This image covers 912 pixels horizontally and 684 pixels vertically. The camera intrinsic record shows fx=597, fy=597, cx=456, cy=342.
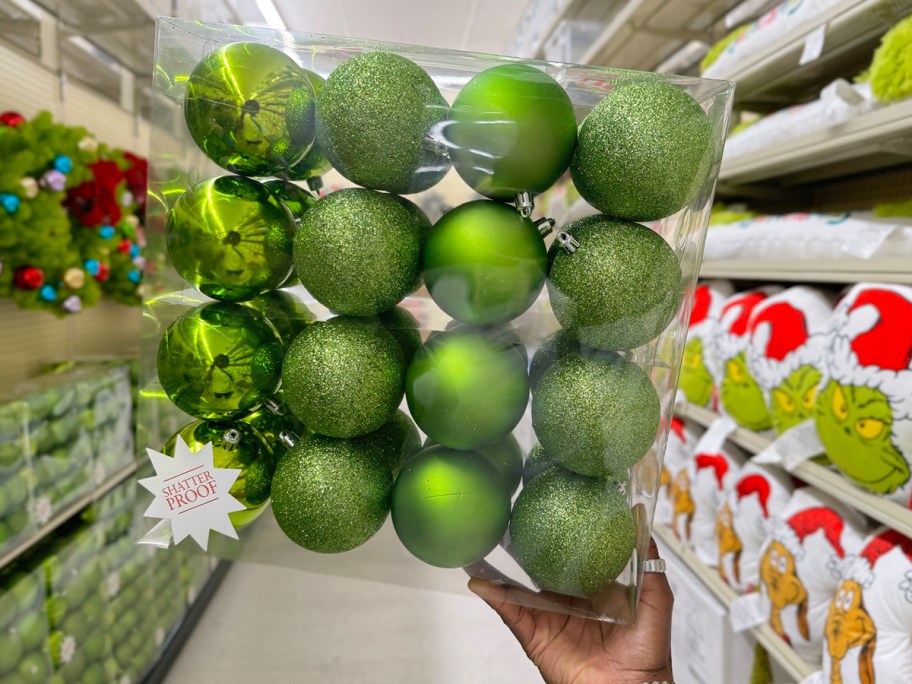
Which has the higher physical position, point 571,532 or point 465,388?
point 465,388

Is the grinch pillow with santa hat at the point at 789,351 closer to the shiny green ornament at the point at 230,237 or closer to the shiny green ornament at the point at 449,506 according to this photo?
the shiny green ornament at the point at 449,506

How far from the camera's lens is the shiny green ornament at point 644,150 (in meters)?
0.49

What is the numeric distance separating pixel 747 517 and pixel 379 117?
1.41 meters

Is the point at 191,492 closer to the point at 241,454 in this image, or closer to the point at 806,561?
the point at 241,454

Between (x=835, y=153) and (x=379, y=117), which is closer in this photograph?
(x=379, y=117)

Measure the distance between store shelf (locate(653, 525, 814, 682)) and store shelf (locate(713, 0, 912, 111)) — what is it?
1.33 metres

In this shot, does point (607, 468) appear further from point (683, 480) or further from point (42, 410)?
point (683, 480)

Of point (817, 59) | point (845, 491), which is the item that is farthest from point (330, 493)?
point (817, 59)

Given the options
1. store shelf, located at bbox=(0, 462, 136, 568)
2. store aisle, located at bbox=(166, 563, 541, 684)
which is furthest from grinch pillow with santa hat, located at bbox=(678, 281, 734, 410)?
store shelf, located at bbox=(0, 462, 136, 568)

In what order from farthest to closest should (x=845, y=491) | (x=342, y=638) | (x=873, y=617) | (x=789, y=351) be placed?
(x=342, y=638)
(x=789, y=351)
(x=845, y=491)
(x=873, y=617)

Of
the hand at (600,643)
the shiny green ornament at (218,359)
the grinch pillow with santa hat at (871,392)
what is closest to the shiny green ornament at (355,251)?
the shiny green ornament at (218,359)

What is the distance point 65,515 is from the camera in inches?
56.2

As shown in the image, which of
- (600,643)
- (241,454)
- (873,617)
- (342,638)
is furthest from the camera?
(342,638)

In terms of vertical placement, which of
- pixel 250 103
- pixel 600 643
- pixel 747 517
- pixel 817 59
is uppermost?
pixel 817 59
